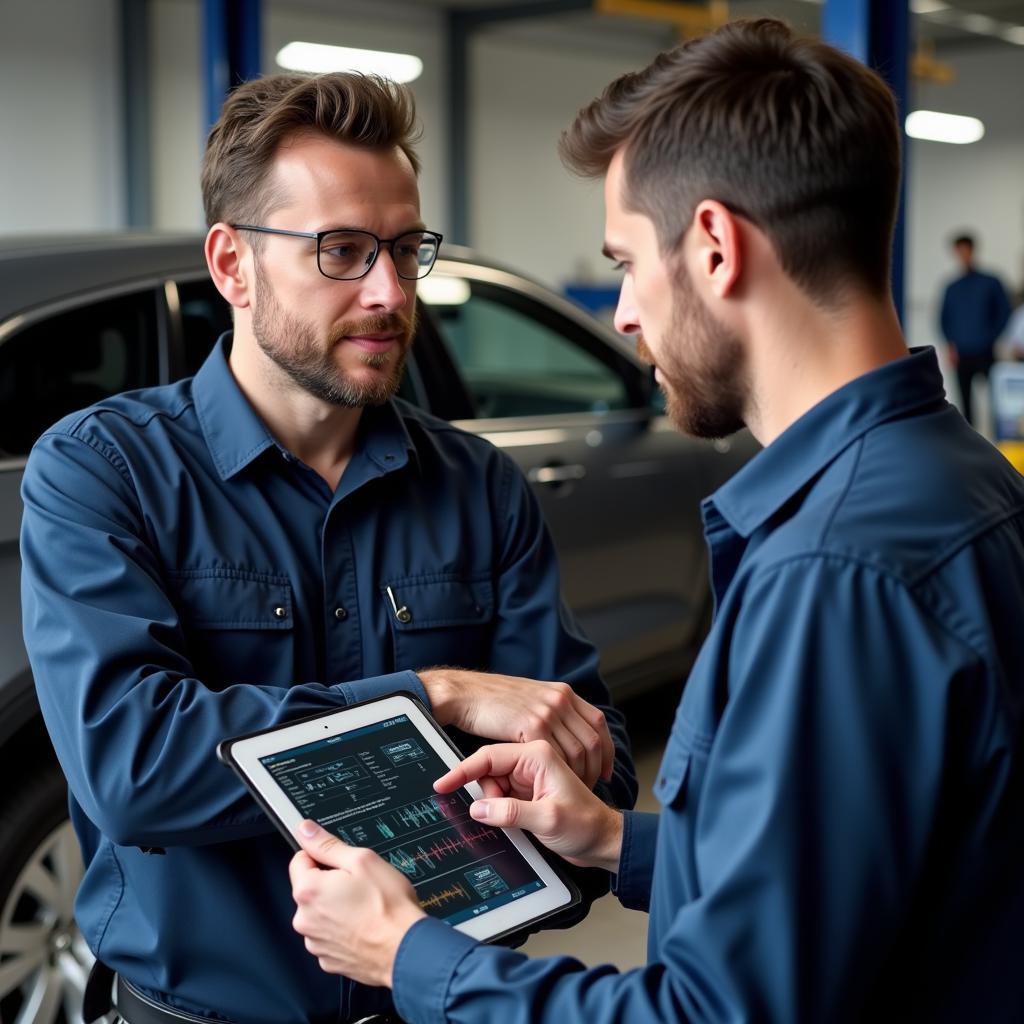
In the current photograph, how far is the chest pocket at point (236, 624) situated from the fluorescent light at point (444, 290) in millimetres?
2108

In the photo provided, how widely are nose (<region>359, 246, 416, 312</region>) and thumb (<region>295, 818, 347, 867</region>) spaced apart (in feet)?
2.32

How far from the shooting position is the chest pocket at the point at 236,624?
5.23ft

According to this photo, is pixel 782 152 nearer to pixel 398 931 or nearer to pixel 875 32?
pixel 398 931

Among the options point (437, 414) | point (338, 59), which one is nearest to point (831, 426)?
point (437, 414)

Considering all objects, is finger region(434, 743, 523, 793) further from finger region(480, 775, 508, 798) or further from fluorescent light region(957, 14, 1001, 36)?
fluorescent light region(957, 14, 1001, 36)

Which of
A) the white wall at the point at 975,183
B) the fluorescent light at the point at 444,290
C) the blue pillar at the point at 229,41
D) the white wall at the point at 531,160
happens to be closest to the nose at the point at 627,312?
the fluorescent light at the point at 444,290

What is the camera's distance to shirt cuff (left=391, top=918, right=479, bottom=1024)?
1.05 metres

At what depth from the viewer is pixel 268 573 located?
64.2 inches

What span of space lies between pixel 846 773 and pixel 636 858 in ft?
1.85

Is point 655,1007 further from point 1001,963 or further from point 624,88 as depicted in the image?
point 624,88

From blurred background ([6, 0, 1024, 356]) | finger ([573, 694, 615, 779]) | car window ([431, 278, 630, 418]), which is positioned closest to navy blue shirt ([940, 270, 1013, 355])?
blurred background ([6, 0, 1024, 356])

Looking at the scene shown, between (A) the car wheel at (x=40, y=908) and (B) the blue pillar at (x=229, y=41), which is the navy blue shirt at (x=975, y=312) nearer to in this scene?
(B) the blue pillar at (x=229, y=41)

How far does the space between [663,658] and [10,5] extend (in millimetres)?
8868

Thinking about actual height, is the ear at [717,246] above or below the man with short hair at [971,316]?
above
